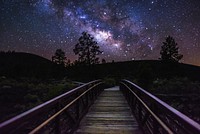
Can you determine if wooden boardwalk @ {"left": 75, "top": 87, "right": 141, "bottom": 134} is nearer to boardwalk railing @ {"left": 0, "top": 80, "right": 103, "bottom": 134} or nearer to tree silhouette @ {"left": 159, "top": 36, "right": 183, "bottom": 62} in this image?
boardwalk railing @ {"left": 0, "top": 80, "right": 103, "bottom": 134}

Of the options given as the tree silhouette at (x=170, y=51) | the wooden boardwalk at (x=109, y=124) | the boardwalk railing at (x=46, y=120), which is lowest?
the wooden boardwalk at (x=109, y=124)

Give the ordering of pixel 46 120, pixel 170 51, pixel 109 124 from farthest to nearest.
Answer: pixel 170 51, pixel 109 124, pixel 46 120

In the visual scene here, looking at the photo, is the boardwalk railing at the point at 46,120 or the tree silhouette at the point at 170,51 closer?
the boardwalk railing at the point at 46,120

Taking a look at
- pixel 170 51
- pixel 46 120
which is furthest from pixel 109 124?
pixel 170 51

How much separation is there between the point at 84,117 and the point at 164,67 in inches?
→ 2421

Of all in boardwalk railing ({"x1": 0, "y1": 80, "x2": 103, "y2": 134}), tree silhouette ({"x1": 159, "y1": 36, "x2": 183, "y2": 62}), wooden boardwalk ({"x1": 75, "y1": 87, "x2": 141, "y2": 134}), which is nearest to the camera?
boardwalk railing ({"x1": 0, "y1": 80, "x2": 103, "y2": 134})

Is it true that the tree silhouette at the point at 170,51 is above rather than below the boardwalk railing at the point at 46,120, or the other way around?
above

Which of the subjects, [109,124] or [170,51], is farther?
[170,51]

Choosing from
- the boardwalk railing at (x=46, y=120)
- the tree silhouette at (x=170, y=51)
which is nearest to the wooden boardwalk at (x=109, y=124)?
the boardwalk railing at (x=46, y=120)

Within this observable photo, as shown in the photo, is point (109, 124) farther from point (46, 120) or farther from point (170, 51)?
point (170, 51)

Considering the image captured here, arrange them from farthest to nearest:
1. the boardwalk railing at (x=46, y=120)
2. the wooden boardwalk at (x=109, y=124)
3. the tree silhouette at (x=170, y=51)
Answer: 1. the tree silhouette at (x=170, y=51)
2. the wooden boardwalk at (x=109, y=124)
3. the boardwalk railing at (x=46, y=120)

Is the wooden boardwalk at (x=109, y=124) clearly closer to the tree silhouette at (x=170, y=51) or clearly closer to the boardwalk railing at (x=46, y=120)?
the boardwalk railing at (x=46, y=120)

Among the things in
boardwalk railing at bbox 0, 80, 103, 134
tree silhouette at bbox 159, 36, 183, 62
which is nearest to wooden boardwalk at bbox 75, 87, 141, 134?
boardwalk railing at bbox 0, 80, 103, 134

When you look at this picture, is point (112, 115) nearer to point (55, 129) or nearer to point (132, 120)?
point (132, 120)
